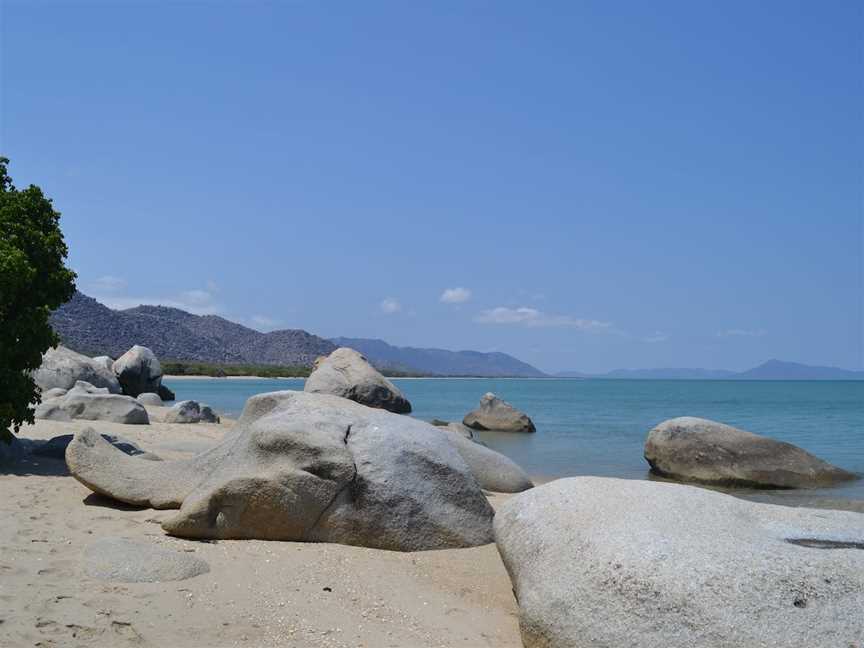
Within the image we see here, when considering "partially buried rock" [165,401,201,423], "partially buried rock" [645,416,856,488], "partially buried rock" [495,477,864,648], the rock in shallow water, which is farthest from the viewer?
"partially buried rock" [165,401,201,423]

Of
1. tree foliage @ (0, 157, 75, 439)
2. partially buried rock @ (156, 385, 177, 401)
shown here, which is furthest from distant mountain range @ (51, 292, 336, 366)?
tree foliage @ (0, 157, 75, 439)

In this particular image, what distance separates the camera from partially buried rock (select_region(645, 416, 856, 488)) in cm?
1708

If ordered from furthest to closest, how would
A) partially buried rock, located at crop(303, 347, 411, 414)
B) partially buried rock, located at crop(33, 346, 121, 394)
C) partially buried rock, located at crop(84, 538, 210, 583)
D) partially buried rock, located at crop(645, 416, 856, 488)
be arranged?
partially buried rock, located at crop(303, 347, 411, 414)
partially buried rock, located at crop(33, 346, 121, 394)
partially buried rock, located at crop(645, 416, 856, 488)
partially buried rock, located at crop(84, 538, 210, 583)

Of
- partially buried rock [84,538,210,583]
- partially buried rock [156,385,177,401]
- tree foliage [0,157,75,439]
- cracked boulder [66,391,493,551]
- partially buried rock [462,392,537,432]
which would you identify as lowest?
partially buried rock [156,385,177,401]

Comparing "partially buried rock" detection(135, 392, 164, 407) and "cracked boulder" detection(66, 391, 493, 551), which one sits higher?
"cracked boulder" detection(66, 391, 493, 551)

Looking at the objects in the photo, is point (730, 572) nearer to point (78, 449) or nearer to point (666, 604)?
point (666, 604)

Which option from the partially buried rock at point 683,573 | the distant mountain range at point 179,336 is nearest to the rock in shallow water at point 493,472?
the partially buried rock at point 683,573

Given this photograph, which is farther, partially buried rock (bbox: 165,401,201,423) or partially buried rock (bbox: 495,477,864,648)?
partially buried rock (bbox: 165,401,201,423)

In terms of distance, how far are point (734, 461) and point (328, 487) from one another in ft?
39.3

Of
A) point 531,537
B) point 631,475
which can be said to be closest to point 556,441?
point 631,475

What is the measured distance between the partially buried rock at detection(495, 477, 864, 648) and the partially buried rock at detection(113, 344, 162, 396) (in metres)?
34.2

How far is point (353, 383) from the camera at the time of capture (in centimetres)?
2902

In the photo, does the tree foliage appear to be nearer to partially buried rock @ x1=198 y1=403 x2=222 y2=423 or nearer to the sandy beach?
the sandy beach

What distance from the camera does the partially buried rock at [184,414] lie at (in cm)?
2298
